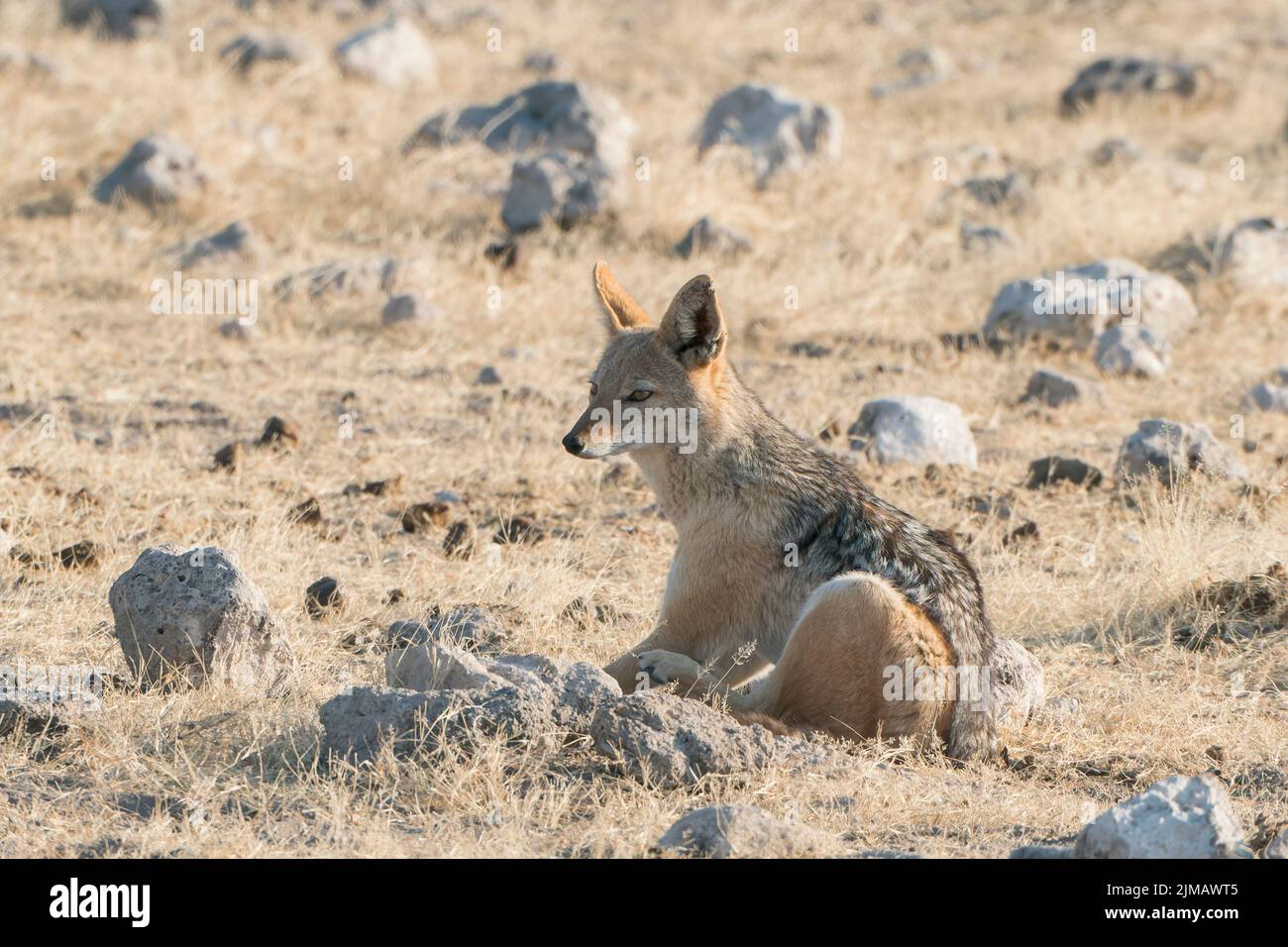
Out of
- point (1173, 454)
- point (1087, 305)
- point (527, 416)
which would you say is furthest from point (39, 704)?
point (1087, 305)

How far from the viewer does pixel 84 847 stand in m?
4.64

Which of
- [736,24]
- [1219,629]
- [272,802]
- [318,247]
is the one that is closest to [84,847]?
[272,802]

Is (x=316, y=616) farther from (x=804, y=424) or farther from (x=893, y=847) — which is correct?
(x=804, y=424)

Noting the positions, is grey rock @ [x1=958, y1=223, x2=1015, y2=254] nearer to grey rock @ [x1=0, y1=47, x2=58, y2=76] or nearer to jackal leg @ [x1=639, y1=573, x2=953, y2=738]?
jackal leg @ [x1=639, y1=573, x2=953, y2=738]

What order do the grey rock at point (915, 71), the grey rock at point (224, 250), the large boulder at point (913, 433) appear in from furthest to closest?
the grey rock at point (915, 71) → the grey rock at point (224, 250) → the large boulder at point (913, 433)

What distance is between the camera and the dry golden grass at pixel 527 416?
17.0 ft

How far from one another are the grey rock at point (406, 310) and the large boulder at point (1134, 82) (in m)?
11.1

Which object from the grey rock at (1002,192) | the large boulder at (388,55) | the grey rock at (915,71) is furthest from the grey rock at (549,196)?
the grey rock at (915,71)

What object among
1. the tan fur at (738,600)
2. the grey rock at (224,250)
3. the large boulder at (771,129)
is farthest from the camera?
the large boulder at (771,129)

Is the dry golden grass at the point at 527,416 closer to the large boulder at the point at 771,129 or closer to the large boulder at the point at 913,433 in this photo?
the large boulder at the point at 913,433

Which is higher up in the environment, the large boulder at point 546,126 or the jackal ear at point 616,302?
the large boulder at point 546,126

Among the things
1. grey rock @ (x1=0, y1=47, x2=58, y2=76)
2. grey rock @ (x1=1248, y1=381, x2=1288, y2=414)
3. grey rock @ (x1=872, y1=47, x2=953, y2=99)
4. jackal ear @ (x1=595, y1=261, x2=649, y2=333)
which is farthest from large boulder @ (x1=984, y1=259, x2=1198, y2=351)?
grey rock @ (x1=0, y1=47, x2=58, y2=76)

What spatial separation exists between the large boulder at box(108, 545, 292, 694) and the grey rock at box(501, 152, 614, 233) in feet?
28.6

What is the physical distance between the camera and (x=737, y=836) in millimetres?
4582
